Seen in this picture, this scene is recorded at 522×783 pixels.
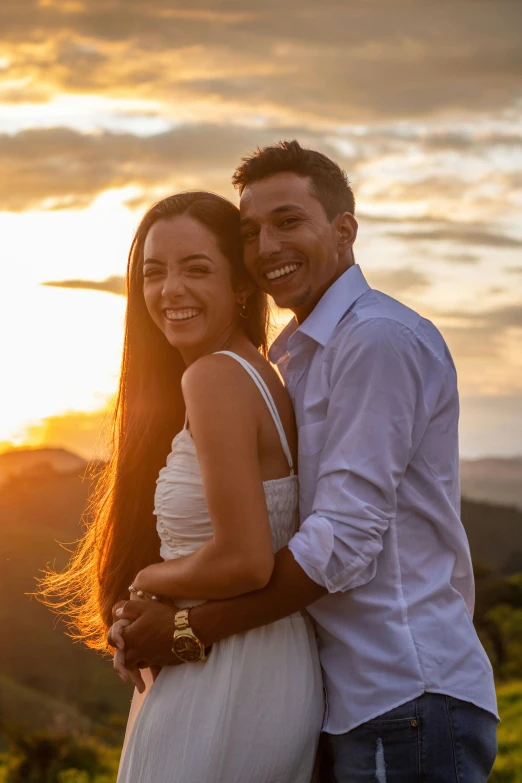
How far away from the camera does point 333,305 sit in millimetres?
2801

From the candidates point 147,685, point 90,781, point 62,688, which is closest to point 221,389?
point 147,685

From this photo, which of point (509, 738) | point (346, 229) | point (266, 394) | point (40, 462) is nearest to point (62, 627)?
point (40, 462)

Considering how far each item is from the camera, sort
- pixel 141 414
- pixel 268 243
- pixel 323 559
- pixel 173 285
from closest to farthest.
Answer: pixel 323 559 → pixel 173 285 → pixel 268 243 → pixel 141 414

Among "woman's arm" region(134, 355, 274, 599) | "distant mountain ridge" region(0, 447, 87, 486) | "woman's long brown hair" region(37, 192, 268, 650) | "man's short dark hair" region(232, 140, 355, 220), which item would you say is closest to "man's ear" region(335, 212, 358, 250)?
"man's short dark hair" region(232, 140, 355, 220)

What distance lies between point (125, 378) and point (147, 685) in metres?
1.04

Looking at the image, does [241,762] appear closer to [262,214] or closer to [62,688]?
[262,214]

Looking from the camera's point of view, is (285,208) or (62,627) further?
(62,627)

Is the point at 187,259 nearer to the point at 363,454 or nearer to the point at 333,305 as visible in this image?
the point at 333,305

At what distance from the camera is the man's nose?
2.96 m

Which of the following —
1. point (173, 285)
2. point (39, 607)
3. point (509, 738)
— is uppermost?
point (173, 285)

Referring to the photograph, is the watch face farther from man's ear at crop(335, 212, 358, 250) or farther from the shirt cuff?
man's ear at crop(335, 212, 358, 250)

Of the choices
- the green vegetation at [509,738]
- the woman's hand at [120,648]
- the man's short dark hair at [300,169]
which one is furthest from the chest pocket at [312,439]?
the green vegetation at [509,738]

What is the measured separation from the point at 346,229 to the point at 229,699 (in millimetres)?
1597

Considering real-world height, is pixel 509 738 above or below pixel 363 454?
below
